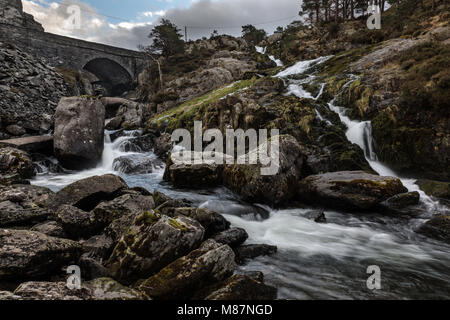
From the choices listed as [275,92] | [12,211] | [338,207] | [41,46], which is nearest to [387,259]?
[338,207]

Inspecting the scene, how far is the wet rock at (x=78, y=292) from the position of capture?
3.04 m

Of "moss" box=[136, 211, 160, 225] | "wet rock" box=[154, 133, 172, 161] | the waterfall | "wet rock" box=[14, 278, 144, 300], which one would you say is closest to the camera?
"wet rock" box=[14, 278, 144, 300]

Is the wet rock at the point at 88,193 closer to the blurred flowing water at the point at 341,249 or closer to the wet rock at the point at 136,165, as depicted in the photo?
the blurred flowing water at the point at 341,249

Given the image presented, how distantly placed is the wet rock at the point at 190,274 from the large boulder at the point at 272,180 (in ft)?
15.0

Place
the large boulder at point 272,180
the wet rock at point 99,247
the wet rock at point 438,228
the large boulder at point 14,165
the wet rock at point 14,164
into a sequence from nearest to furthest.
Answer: the wet rock at point 99,247, the wet rock at point 438,228, the large boulder at point 272,180, the large boulder at point 14,165, the wet rock at point 14,164

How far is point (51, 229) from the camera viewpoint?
550cm

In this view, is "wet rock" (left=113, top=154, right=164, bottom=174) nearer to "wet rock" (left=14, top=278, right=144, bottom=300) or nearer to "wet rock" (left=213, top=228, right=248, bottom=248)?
"wet rock" (left=213, top=228, right=248, bottom=248)

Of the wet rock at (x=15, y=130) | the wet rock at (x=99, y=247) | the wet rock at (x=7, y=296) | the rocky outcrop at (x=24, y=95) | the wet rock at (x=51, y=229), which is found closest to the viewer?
the wet rock at (x=7, y=296)

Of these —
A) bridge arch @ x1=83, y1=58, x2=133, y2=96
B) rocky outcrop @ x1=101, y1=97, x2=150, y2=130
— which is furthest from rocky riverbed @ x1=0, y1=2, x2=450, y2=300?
bridge arch @ x1=83, y1=58, x2=133, y2=96

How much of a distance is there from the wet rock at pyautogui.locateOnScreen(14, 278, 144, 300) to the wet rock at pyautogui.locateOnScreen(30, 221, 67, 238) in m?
2.52

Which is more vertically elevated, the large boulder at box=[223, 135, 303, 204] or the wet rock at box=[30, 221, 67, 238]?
the large boulder at box=[223, 135, 303, 204]

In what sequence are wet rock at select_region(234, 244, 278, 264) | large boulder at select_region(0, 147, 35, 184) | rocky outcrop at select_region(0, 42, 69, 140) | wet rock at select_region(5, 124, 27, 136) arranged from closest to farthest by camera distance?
wet rock at select_region(234, 244, 278, 264)
large boulder at select_region(0, 147, 35, 184)
wet rock at select_region(5, 124, 27, 136)
rocky outcrop at select_region(0, 42, 69, 140)

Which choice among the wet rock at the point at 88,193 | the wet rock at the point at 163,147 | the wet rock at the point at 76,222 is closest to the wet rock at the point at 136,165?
the wet rock at the point at 163,147

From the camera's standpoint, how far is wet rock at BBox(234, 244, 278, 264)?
5.27 metres
